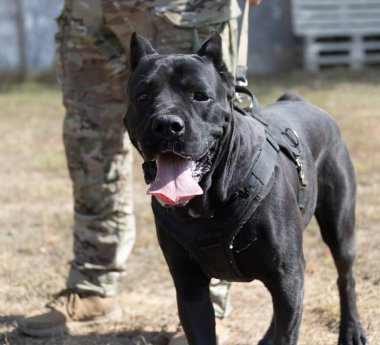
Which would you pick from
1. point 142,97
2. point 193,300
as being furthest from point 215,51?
point 193,300

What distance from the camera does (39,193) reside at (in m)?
7.06

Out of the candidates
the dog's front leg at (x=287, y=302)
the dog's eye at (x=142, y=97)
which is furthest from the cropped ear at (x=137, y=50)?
the dog's front leg at (x=287, y=302)

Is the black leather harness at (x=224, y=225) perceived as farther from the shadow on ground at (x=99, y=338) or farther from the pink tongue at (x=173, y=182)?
the shadow on ground at (x=99, y=338)

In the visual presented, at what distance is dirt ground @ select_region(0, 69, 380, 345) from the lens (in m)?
4.14

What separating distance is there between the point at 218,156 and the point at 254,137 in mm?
268

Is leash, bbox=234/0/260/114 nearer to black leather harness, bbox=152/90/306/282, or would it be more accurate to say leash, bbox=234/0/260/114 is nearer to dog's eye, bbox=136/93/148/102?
black leather harness, bbox=152/90/306/282

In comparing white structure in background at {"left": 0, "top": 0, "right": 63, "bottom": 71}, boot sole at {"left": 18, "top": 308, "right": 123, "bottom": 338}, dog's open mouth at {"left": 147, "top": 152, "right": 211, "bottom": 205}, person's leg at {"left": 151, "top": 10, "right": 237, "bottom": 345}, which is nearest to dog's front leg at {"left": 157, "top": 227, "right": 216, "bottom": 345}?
dog's open mouth at {"left": 147, "top": 152, "right": 211, "bottom": 205}

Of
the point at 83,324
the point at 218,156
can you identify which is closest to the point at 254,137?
the point at 218,156

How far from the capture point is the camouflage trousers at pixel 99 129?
3.95 metres

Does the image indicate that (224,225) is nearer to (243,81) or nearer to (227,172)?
(227,172)

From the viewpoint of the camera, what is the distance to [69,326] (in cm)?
425

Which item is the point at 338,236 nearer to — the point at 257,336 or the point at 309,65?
the point at 257,336

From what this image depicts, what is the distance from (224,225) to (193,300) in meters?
0.41

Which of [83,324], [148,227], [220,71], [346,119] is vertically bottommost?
[346,119]
